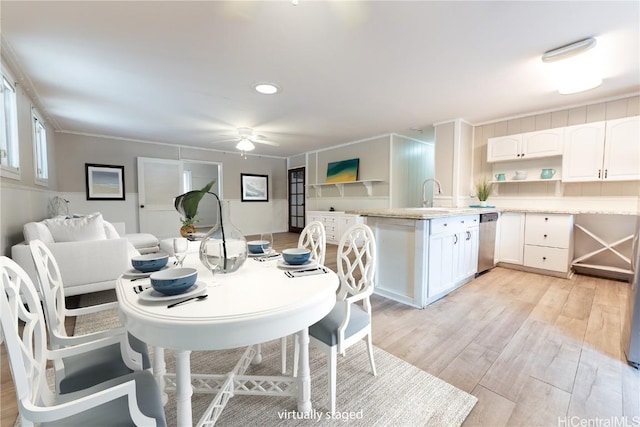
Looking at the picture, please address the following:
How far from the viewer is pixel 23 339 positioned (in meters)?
0.86

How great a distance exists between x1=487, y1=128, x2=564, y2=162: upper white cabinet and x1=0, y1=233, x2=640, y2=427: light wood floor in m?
1.84

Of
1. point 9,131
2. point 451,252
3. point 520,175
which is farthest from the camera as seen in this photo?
point 520,175

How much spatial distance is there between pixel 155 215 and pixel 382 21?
19.6ft

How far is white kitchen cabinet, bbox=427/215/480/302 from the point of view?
8.67 ft

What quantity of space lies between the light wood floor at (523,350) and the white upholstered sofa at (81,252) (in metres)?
0.70

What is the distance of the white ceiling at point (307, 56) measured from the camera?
186 centimetres

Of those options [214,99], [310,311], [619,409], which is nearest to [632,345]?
[619,409]

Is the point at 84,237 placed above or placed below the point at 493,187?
below

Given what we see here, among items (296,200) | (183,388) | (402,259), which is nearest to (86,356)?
(183,388)

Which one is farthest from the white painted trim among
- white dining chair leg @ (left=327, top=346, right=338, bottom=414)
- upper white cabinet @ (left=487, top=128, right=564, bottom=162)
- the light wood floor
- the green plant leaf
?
the green plant leaf

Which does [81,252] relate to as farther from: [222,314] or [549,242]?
[549,242]

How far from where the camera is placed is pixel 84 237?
2.64m

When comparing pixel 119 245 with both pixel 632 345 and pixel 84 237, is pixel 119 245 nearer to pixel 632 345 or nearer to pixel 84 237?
pixel 84 237

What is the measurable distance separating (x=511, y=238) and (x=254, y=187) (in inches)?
239
